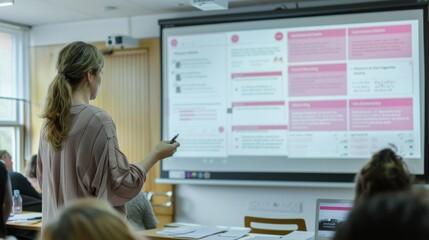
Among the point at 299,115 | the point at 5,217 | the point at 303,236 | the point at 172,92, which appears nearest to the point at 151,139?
the point at 172,92

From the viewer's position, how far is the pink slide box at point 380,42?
5.01 m

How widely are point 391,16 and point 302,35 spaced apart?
764 mm

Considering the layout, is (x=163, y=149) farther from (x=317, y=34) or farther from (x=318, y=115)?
(x=317, y=34)

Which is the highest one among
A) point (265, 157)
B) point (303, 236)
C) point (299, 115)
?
point (299, 115)

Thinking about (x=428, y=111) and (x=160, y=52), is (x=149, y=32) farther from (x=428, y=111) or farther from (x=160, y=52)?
(x=428, y=111)

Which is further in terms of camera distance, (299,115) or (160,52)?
(160,52)

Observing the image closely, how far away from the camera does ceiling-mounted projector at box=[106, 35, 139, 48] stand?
5793 mm

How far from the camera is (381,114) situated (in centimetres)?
508

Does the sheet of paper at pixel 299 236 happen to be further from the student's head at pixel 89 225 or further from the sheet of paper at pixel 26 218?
the student's head at pixel 89 225

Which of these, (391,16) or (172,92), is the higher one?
(391,16)

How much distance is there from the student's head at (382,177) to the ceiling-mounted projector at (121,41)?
4.28 meters

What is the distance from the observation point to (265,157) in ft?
17.8

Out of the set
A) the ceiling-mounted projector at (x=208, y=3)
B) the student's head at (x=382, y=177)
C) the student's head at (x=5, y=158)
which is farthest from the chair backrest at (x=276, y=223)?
→ the student's head at (x=5, y=158)

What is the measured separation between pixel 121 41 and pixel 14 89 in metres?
1.42
